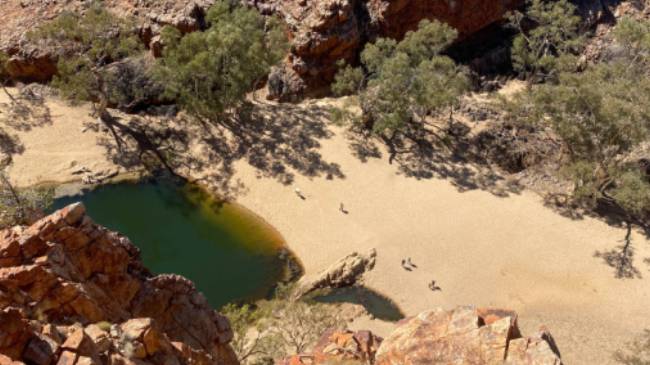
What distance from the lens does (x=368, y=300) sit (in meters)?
33.4

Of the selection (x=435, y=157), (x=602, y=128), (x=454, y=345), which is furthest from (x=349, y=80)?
(x=454, y=345)

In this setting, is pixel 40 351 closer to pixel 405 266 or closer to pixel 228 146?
pixel 405 266

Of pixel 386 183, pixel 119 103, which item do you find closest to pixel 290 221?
pixel 386 183

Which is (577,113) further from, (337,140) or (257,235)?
(257,235)

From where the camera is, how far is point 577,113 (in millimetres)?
39719

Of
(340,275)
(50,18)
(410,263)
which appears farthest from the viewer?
(50,18)

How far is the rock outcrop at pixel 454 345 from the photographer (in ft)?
62.9

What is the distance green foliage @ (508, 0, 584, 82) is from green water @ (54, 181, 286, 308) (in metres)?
30.5

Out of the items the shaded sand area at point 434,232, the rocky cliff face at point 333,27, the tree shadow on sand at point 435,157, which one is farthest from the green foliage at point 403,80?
the rocky cliff face at point 333,27

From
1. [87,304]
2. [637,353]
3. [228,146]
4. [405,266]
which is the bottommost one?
[637,353]

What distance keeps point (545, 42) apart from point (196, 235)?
1453 inches

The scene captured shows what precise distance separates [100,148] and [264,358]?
26.4 metres

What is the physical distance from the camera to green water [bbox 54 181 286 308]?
3506cm

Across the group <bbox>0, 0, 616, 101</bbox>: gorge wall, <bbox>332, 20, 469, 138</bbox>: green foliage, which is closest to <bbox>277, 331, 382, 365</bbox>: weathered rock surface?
<bbox>332, 20, 469, 138</bbox>: green foliage
